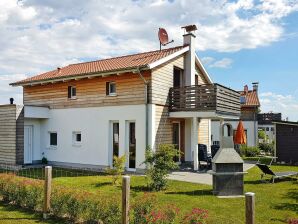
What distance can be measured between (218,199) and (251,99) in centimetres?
2863

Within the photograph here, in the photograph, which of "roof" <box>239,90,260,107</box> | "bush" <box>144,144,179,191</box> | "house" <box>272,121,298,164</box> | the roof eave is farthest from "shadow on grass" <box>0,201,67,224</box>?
"roof" <box>239,90,260,107</box>

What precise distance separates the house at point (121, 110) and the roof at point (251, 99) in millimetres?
15956

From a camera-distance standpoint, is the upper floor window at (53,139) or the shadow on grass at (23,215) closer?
the shadow on grass at (23,215)

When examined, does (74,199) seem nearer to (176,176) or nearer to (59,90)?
(176,176)

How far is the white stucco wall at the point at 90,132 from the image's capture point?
1633cm

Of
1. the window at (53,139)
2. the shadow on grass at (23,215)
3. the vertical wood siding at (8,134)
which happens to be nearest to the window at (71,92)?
the window at (53,139)

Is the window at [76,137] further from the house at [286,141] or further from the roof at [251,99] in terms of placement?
the roof at [251,99]

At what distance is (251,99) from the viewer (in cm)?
3712

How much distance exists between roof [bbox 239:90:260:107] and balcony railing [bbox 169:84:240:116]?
708 inches

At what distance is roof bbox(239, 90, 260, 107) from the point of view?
35.3 metres

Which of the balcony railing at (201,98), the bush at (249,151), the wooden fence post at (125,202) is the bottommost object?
the bush at (249,151)

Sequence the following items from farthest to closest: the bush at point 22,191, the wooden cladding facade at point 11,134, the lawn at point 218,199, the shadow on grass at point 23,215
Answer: the wooden cladding facade at point 11,134 → the bush at point 22,191 → the lawn at point 218,199 → the shadow on grass at point 23,215

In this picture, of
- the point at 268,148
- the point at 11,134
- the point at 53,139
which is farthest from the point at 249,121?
the point at 11,134

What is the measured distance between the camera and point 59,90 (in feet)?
65.3
